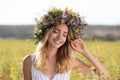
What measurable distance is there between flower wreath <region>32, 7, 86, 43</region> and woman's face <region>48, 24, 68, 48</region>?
0.06 m

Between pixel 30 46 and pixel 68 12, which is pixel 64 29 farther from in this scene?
pixel 30 46

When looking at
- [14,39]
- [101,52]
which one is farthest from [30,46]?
[14,39]

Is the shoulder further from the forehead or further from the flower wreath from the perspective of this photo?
the forehead

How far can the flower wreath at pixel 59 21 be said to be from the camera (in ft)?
15.8

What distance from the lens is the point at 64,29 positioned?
4.73m

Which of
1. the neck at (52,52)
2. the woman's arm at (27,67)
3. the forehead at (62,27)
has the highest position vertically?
the forehead at (62,27)

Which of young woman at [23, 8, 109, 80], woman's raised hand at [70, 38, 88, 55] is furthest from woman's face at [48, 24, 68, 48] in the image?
woman's raised hand at [70, 38, 88, 55]

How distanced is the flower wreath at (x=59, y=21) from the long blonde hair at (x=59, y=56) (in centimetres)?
6

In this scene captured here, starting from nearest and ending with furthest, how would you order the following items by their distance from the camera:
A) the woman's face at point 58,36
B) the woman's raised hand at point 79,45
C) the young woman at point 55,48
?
the woman's face at point 58,36 < the young woman at point 55,48 < the woman's raised hand at point 79,45

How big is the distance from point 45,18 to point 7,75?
1.93 m

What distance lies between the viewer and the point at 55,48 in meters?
4.81

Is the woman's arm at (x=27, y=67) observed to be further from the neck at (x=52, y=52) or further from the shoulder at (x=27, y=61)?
the neck at (x=52, y=52)

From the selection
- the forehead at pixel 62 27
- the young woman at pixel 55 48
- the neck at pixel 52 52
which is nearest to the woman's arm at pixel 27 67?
the young woman at pixel 55 48

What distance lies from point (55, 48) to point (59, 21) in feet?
0.74
